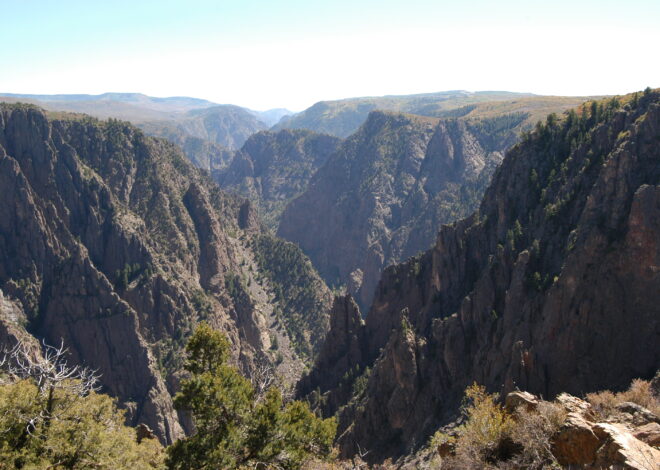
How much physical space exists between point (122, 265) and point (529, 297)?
106937 mm

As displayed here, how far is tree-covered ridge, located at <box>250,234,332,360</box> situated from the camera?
155 m

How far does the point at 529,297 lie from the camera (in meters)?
55.5

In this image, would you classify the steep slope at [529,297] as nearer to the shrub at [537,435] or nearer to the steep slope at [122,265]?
the shrub at [537,435]

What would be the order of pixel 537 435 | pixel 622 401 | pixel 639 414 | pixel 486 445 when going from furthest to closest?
pixel 622 401, pixel 639 414, pixel 486 445, pixel 537 435

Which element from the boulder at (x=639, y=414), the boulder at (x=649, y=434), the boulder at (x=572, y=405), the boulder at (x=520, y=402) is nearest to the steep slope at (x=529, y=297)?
the boulder at (x=639, y=414)

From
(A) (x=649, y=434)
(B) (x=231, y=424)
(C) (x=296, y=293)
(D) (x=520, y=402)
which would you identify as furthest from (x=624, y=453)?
(C) (x=296, y=293)

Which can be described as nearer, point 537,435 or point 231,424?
point 537,435

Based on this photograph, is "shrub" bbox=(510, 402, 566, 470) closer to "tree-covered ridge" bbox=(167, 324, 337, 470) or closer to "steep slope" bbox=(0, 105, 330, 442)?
"tree-covered ridge" bbox=(167, 324, 337, 470)

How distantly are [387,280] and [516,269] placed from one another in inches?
1267

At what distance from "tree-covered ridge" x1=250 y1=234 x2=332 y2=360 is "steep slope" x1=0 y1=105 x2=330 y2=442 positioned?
88cm

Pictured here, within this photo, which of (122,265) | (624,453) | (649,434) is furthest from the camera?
(122,265)

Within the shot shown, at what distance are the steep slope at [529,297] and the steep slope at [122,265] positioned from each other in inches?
1985

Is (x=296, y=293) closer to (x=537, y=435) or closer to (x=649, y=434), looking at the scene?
A: (x=537, y=435)

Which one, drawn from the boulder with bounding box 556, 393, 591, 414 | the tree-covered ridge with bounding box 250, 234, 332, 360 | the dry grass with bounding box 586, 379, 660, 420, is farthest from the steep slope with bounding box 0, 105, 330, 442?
the boulder with bounding box 556, 393, 591, 414
